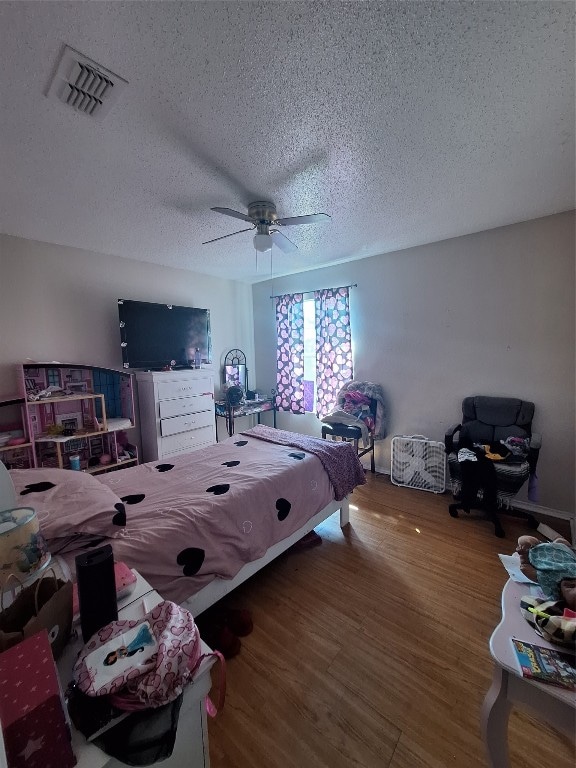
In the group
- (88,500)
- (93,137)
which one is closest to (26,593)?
(88,500)

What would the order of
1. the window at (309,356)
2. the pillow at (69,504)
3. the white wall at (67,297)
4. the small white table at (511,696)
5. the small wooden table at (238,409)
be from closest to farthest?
1. the small white table at (511,696)
2. the pillow at (69,504)
3. the white wall at (67,297)
4. the small wooden table at (238,409)
5. the window at (309,356)

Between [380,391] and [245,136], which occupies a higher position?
[245,136]

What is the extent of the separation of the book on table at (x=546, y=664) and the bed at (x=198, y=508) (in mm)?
1195

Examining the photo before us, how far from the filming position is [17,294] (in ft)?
8.85

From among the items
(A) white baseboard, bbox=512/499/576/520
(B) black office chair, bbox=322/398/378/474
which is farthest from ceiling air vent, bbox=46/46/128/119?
(A) white baseboard, bbox=512/499/576/520

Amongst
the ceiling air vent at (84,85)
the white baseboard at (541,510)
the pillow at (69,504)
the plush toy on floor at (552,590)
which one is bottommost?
the white baseboard at (541,510)

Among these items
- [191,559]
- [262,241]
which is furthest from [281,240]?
[191,559]

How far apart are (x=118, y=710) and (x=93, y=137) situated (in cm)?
217

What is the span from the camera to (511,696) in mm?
896

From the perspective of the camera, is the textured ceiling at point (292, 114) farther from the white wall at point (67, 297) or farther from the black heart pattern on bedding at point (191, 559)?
the black heart pattern on bedding at point (191, 559)

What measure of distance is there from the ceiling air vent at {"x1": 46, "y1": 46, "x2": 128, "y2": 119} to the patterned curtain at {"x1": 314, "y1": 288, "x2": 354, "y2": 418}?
2.84 meters

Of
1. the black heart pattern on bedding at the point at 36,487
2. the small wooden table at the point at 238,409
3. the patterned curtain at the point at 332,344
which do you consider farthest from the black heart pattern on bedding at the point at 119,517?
the patterned curtain at the point at 332,344

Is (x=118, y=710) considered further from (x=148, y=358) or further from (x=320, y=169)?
(x=148, y=358)

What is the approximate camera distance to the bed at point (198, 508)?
1312 millimetres
